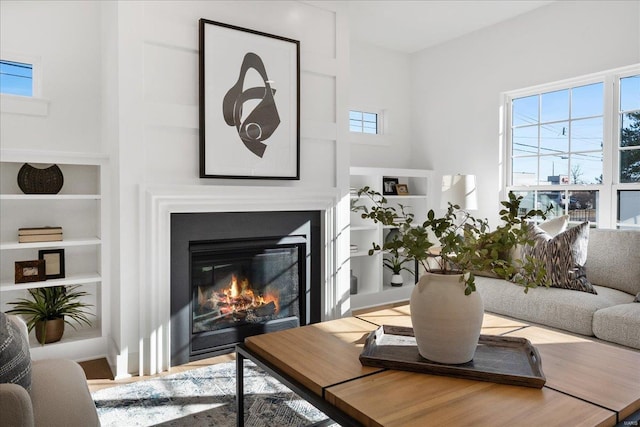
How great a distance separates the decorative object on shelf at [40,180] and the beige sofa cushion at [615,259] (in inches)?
147

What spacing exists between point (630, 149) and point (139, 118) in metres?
3.66

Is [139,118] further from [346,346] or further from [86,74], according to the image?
[346,346]

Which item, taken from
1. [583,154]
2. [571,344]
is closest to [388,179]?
[583,154]

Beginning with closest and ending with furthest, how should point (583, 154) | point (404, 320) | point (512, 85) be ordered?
point (404, 320) < point (583, 154) < point (512, 85)

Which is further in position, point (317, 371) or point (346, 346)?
point (346, 346)

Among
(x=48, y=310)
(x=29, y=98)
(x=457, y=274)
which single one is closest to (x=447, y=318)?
(x=457, y=274)

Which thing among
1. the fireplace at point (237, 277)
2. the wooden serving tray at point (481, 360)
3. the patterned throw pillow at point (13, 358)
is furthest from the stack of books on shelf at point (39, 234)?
the wooden serving tray at point (481, 360)

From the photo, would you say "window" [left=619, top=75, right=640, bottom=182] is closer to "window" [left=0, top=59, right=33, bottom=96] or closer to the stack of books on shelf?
the stack of books on shelf

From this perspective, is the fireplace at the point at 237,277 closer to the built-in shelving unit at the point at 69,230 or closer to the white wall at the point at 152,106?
the white wall at the point at 152,106

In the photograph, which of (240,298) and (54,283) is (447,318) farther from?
(54,283)

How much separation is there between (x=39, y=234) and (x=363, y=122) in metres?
3.33

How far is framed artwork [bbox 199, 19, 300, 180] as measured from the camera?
116 inches

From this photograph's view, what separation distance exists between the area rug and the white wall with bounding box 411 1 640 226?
3039 mm

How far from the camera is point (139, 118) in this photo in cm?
274
